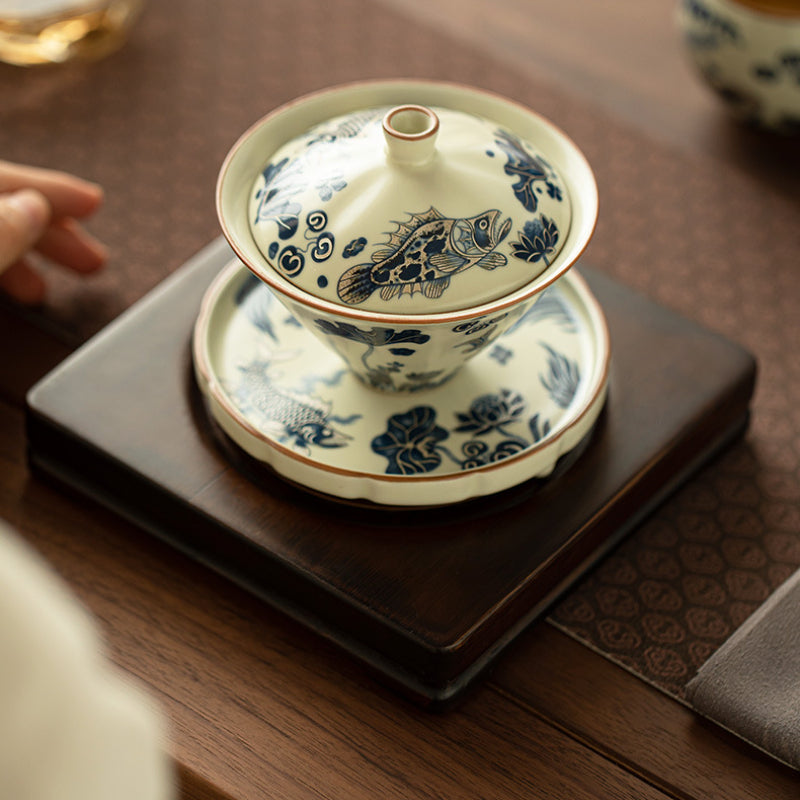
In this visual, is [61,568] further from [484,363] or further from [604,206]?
[604,206]

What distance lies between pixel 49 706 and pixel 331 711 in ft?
1.17

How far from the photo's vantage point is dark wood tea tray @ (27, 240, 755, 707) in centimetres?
56

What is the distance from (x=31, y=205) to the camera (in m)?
0.72

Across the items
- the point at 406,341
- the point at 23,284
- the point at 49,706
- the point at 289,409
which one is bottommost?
the point at 23,284

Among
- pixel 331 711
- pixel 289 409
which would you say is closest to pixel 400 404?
pixel 289 409

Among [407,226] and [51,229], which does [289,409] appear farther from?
[51,229]

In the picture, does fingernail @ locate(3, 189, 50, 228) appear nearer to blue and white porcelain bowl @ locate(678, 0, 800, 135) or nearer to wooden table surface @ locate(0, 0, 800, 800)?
wooden table surface @ locate(0, 0, 800, 800)

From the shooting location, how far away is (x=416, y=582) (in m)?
0.57

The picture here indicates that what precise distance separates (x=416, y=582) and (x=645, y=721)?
142 millimetres

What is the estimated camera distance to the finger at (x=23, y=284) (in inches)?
30.3

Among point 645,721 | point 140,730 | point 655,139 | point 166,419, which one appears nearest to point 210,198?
point 166,419

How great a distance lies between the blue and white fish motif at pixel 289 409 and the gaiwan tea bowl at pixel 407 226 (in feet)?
0.21

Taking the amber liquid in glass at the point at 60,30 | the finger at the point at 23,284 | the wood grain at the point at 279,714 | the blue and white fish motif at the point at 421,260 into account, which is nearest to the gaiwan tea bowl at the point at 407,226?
the blue and white fish motif at the point at 421,260

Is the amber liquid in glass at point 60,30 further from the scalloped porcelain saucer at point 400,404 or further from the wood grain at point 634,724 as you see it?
the wood grain at point 634,724
